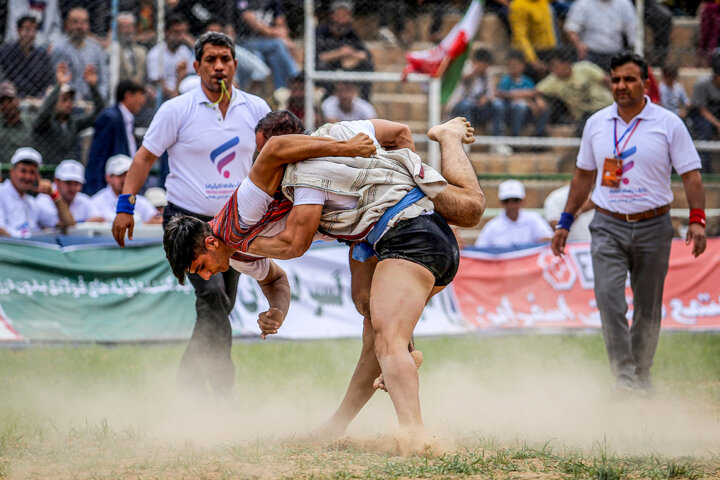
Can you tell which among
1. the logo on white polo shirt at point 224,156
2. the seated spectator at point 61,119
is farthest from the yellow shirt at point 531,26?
the logo on white polo shirt at point 224,156

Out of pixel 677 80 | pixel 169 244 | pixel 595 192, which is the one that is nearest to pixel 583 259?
pixel 595 192

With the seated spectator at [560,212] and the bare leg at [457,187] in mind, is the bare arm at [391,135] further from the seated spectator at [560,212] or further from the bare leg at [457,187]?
the seated spectator at [560,212]

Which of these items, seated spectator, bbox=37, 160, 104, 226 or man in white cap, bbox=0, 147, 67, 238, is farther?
seated spectator, bbox=37, 160, 104, 226

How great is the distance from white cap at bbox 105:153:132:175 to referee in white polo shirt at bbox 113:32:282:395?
4.99m

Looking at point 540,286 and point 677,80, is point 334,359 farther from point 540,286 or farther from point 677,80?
point 677,80

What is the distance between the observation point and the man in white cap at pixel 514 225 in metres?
12.5

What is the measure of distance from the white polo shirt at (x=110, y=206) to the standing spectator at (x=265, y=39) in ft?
11.6

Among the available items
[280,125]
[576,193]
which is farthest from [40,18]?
[280,125]

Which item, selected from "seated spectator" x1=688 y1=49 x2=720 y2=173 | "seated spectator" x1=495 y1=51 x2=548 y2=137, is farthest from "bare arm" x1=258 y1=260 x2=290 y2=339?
"seated spectator" x1=688 y1=49 x2=720 y2=173

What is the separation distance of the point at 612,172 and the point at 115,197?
681cm

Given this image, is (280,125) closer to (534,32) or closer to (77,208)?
(77,208)

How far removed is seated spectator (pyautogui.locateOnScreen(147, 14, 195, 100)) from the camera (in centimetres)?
1365

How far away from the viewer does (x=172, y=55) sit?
1383 cm

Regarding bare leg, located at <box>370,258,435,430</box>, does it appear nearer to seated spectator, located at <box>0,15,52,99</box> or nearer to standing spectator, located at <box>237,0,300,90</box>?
seated spectator, located at <box>0,15,52,99</box>
